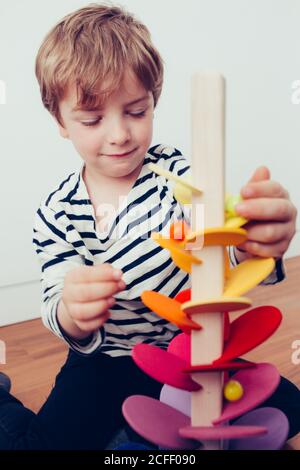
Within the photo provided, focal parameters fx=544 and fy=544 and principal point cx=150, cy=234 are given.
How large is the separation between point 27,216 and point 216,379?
0.57 m

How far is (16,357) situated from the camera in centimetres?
75

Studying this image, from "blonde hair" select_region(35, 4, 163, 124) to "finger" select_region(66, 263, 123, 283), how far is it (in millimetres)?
145

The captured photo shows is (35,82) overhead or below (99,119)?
overhead

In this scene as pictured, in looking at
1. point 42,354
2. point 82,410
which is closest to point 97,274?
point 82,410

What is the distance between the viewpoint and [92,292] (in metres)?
0.32

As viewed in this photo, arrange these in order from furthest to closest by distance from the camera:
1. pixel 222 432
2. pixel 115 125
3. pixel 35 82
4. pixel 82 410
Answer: pixel 35 82 → pixel 82 410 → pixel 115 125 → pixel 222 432

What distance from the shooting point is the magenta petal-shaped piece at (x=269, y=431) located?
312mm

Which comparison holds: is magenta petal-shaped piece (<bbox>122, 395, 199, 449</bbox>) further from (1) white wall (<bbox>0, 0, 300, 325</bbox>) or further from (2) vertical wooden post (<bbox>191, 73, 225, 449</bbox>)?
(1) white wall (<bbox>0, 0, 300, 325</bbox>)

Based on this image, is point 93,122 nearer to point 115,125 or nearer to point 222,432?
point 115,125

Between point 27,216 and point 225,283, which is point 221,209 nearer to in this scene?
point 225,283

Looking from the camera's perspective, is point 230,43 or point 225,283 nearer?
Answer: point 225,283

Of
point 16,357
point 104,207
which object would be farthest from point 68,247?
point 16,357

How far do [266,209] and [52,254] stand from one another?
25cm

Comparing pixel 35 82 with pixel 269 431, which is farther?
pixel 35 82
